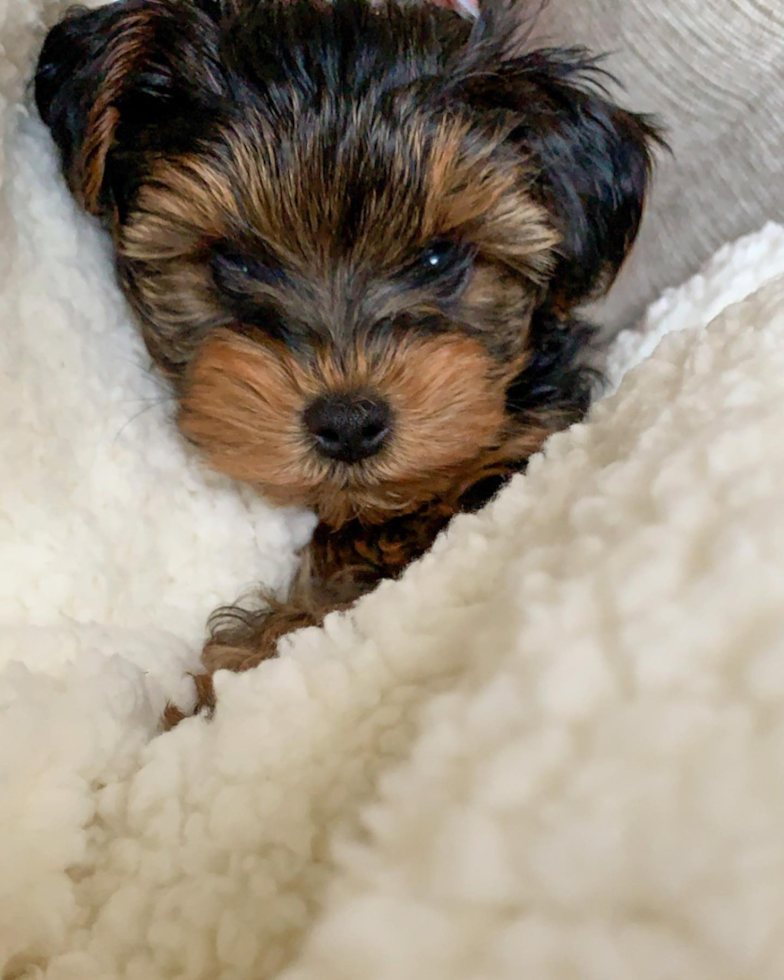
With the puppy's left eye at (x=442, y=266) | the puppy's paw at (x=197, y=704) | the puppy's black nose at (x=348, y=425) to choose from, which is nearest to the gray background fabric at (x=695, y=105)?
the puppy's left eye at (x=442, y=266)

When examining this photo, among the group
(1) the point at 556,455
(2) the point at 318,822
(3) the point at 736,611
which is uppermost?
(3) the point at 736,611

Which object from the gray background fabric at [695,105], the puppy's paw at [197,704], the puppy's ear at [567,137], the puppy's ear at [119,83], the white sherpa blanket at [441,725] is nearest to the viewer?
the white sherpa blanket at [441,725]

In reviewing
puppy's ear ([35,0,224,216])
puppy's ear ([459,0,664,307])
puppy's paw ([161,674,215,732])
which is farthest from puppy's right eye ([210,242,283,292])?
puppy's paw ([161,674,215,732])

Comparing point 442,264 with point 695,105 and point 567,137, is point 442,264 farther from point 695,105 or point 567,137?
point 695,105

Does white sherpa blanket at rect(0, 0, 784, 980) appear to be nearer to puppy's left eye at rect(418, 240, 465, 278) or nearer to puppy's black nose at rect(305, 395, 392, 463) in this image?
puppy's black nose at rect(305, 395, 392, 463)

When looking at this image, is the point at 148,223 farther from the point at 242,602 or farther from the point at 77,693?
the point at 77,693

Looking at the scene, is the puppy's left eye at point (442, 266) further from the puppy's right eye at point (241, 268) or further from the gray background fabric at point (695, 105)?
the gray background fabric at point (695, 105)

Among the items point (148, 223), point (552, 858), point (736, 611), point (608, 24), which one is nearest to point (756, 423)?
point (736, 611)
